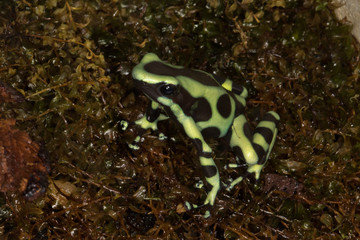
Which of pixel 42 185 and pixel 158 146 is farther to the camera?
pixel 158 146

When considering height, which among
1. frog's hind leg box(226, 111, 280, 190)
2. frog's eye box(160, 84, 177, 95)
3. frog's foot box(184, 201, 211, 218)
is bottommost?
frog's foot box(184, 201, 211, 218)

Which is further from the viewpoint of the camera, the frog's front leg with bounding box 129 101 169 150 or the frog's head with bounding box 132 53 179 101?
the frog's front leg with bounding box 129 101 169 150

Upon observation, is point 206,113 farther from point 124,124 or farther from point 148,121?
point 124,124

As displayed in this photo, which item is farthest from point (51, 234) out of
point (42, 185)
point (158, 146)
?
point (158, 146)

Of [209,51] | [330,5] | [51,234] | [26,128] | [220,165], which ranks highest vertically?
[330,5]

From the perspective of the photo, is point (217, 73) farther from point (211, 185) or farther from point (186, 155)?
point (211, 185)

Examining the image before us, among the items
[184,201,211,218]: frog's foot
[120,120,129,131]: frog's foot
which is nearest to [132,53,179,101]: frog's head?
[120,120,129,131]: frog's foot

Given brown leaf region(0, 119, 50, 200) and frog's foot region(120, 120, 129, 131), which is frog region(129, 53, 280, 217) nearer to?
frog's foot region(120, 120, 129, 131)

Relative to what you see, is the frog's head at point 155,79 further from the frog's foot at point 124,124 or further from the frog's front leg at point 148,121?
the frog's foot at point 124,124

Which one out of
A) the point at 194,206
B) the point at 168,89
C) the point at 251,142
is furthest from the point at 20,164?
the point at 251,142
